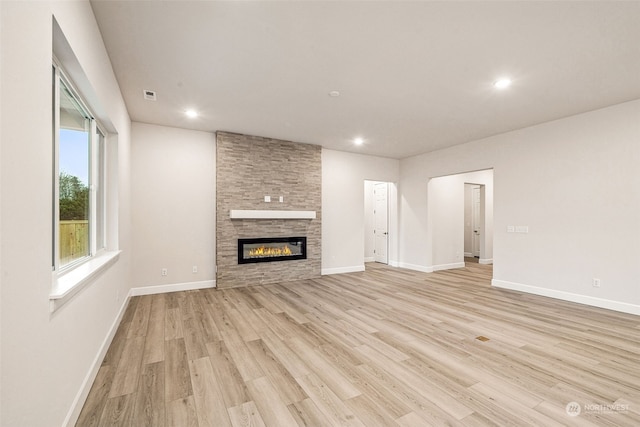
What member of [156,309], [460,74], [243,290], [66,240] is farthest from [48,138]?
[243,290]

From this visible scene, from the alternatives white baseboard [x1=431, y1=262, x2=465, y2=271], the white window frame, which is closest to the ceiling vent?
the white window frame

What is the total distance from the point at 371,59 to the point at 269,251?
13.0 feet

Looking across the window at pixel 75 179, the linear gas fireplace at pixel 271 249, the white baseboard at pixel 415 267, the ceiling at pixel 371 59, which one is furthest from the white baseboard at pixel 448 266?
the window at pixel 75 179

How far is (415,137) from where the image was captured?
18.0ft

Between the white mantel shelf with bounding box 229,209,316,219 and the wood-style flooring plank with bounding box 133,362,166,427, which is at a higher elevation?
the white mantel shelf with bounding box 229,209,316,219

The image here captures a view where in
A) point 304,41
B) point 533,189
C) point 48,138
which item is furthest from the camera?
point 533,189

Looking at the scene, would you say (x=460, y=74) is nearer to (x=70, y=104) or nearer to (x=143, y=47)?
(x=143, y=47)

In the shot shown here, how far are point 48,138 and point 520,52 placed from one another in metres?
3.71

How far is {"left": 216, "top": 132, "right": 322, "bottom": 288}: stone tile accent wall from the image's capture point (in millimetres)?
5164

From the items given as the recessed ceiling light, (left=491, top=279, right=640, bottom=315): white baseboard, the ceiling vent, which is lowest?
(left=491, top=279, right=640, bottom=315): white baseboard

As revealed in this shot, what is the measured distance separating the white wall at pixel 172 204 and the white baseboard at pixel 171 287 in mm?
36

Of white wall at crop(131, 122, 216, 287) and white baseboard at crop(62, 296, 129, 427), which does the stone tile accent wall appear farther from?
white baseboard at crop(62, 296, 129, 427)

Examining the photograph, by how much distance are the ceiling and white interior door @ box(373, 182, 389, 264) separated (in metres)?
3.56

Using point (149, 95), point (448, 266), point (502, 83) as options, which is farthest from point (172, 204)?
point (448, 266)
